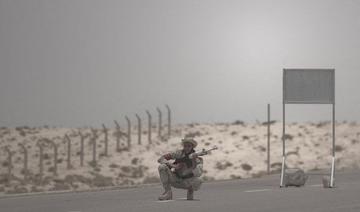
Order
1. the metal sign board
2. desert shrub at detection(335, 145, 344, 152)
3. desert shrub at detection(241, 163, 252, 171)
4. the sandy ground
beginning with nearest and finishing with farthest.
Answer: the metal sign board → the sandy ground → desert shrub at detection(241, 163, 252, 171) → desert shrub at detection(335, 145, 344, 152)

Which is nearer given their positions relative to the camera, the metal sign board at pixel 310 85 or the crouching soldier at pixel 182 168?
the crouching soldier at pixel 182 168

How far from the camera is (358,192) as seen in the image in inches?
1056

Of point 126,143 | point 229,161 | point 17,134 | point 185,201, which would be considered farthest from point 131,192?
point 17,134

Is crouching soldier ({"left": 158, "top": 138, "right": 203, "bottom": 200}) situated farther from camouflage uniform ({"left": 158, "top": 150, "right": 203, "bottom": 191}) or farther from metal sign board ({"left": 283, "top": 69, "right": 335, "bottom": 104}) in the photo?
metal sign board ({"left": 283, "top": 69, "right": 335, "bottom": 104})

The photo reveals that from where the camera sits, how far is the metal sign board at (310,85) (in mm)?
29531

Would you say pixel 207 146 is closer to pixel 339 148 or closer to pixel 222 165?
pixel 339 148

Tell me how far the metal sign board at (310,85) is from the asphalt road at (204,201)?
7.92 feet

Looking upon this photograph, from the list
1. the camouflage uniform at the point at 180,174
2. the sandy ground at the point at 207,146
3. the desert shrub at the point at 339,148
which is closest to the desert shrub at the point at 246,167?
the sandy ground at the point at 207,146

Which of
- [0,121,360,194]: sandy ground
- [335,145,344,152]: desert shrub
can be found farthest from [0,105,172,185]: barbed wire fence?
[335,145,344,152]: desert shrub

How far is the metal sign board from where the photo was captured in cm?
2953

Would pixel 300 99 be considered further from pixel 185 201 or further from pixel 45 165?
pixel 45 165

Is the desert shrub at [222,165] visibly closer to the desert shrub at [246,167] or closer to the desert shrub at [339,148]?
the desert shrub at [246,167]

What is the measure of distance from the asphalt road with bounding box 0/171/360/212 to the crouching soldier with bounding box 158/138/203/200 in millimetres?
423

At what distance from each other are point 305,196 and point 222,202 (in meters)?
2.96
